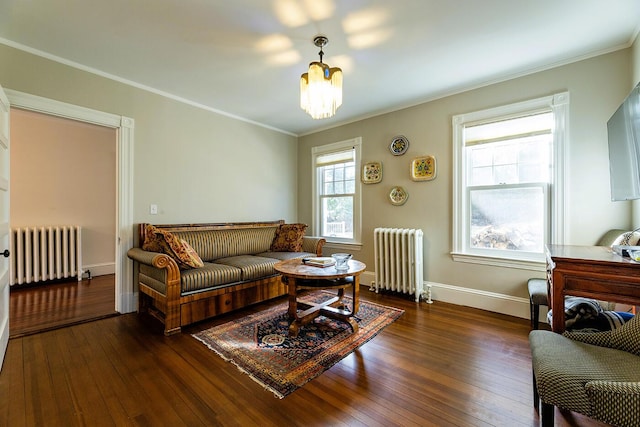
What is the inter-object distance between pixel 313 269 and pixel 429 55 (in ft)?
7.33

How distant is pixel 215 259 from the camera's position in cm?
351

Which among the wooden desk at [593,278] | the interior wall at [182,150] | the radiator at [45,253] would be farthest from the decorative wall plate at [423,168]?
the radiator at [45,253]

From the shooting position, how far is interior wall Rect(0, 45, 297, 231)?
2582 mm

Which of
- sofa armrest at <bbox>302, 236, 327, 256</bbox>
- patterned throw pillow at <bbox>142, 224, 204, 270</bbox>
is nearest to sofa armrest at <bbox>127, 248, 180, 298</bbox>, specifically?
patterned throw pillow at <bbox>142, 224, 204, 270</bbox>

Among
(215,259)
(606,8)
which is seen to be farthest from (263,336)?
(606,8)

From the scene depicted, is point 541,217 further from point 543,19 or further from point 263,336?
point 263,336

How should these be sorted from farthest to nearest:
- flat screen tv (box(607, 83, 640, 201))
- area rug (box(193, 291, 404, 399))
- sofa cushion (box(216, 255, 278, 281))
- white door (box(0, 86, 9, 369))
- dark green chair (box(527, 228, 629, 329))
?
sofa cushion (box(216, 255, 278, 281)), dark green chair (box(527, 228, 629, 329)), white door (box(0, 86, 9, 369)), area rug (box(193, 291, 404, 399)), flat screen tv (box(607, 83, 640, 201))

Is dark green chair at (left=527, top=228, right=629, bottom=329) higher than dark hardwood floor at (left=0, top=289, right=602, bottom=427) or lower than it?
higher

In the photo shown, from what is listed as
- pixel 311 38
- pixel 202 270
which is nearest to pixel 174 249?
pixel 202 270

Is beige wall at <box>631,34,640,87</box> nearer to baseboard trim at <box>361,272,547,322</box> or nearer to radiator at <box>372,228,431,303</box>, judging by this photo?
baseboard trim at <box>361,272,547,322</box>

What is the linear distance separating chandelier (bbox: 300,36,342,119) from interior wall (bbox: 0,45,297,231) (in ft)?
6.77

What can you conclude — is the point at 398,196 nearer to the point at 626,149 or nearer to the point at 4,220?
the point at 626,149

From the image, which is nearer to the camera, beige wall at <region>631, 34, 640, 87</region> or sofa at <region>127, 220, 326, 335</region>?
beige wall at <region>631, 34, 640, 87</region>

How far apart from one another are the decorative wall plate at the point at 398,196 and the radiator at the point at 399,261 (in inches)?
15.0
